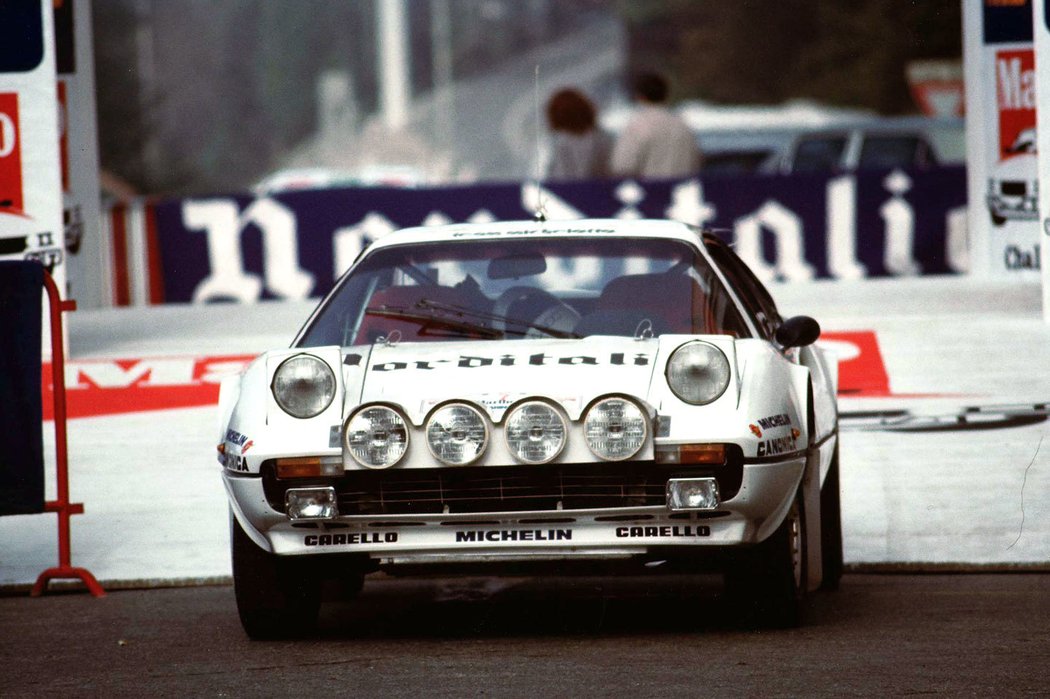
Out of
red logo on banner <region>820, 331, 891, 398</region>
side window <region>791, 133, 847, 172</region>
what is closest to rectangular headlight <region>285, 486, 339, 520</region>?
red logo on banner <region>820, 331, 891, 398</region>

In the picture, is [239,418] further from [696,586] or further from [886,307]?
[886,307]

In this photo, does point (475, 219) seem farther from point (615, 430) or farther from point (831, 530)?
point (615, 430)

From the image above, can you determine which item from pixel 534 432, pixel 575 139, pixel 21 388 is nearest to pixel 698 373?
pixel 534 432

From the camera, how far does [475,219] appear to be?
16984 mm

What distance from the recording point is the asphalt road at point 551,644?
5746mm

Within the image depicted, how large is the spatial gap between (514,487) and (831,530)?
174 centimetres

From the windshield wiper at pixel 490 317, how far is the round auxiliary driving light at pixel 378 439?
0.84 m

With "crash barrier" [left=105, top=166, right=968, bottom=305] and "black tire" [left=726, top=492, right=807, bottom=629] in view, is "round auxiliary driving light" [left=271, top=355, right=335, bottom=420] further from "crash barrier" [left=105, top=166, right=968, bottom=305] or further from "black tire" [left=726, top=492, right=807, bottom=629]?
"crash barrier" [left=105, top=166, right=968, bottom=305]

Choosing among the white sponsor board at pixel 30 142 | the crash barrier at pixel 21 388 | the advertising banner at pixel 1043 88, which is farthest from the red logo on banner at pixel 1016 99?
the crash barrier at pixel 21 388

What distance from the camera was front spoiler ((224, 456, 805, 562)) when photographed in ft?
20.3

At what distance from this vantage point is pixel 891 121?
25391 mm

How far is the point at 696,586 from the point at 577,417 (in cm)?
198

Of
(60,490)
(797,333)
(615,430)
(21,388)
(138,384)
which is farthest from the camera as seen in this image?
(138,384)

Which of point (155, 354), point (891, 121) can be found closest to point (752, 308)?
point (155, 354)
